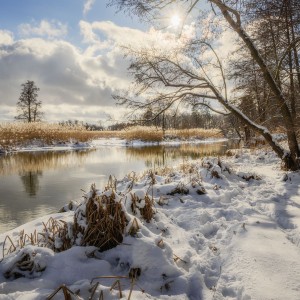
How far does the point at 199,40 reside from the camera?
7.73 metres

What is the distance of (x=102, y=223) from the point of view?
8.79ft

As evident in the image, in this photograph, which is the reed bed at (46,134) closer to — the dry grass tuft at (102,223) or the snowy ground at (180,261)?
the snowy ground at (180,261)

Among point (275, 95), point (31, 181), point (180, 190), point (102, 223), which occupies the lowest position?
point (31, 181)

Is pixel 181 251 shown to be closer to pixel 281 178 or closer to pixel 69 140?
pixel 281 178

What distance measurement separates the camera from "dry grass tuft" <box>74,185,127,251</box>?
264 cm

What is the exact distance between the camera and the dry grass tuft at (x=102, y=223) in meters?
2.64

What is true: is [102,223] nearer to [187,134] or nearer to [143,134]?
[143,134]

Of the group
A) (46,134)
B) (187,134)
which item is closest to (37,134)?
(46,134)

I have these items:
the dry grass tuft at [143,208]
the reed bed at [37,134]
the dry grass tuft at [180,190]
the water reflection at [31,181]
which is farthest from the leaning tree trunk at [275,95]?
the reed bed at [37,134]

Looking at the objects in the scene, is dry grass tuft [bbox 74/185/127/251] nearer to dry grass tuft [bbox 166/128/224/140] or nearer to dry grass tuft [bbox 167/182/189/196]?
dry grass tuft [bbox 167/182/189/196]

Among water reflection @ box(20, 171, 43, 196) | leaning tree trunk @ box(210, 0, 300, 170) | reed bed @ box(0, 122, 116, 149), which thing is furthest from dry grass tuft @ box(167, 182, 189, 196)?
reed bed @ box(0, 122, 116, 149)

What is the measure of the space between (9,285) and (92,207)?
1.01 meters

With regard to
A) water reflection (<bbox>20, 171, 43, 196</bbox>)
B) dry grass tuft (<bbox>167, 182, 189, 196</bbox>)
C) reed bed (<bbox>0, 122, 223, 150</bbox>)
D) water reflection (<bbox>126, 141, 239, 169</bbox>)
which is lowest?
water reflection (<bbox>20, 171, 43, 196</bbox>)

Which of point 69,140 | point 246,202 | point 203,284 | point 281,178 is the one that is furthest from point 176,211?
point 69,140
